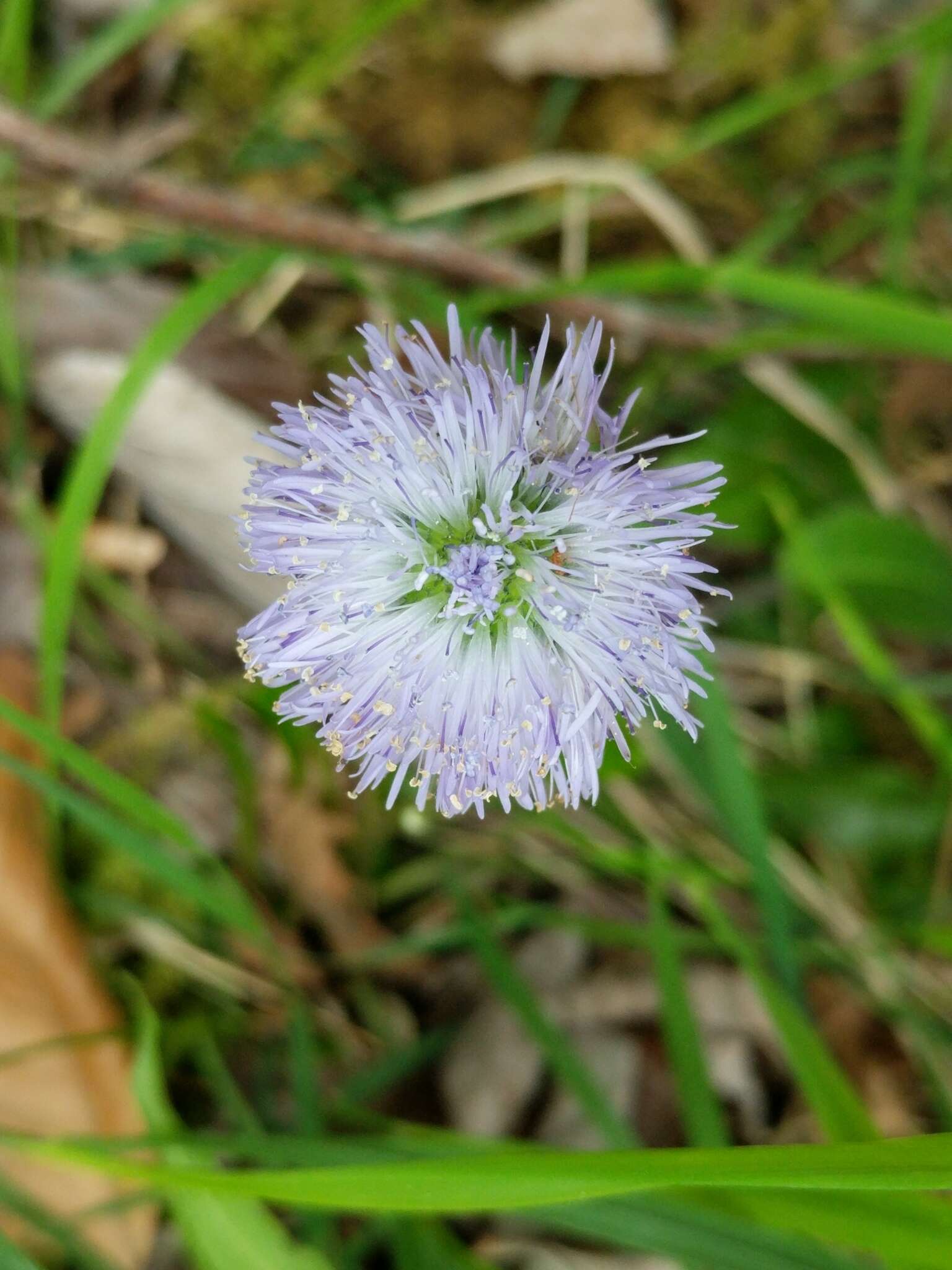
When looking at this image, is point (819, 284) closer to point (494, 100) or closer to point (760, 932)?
point (494, 100)

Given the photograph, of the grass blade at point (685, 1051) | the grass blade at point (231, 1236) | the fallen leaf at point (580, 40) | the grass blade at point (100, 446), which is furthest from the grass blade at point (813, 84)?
the grass blade at point (231, 1236)

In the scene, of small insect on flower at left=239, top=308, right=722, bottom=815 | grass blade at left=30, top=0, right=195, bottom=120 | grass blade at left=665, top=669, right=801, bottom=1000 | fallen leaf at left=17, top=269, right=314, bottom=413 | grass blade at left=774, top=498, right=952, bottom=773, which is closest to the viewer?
small insect on flower at left=239, top=308, right=722, bottom=815

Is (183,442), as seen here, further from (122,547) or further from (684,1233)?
(684,1233)

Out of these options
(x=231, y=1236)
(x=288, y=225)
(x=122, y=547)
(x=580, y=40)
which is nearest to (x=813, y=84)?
(x=580, y=40)

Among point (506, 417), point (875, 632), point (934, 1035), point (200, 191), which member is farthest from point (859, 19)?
point (934, 1035)

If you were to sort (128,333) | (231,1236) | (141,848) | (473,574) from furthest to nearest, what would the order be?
(128,333) < (141,848) < (231,1236) < (473,574)

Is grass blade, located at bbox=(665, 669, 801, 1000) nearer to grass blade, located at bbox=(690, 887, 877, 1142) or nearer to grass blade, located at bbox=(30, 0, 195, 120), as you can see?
grass blade, located at bbox=(690, 887, 877, 1142)

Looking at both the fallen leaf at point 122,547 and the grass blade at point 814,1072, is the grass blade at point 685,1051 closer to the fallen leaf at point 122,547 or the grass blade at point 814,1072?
the grass blade at point 814,1072

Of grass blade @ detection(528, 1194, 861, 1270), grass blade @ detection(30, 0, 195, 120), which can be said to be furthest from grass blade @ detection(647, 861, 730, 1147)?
grass blade @ detection(30, 0, 195, 120)
